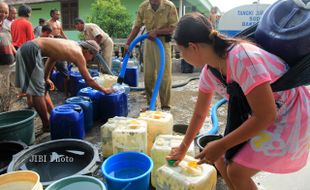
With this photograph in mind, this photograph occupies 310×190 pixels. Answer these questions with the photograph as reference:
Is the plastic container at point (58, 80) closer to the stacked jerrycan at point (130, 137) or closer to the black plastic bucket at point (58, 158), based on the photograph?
the black plastic bucket at point (58, 158)

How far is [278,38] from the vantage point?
1222mm

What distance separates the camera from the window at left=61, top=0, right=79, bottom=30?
14.4m

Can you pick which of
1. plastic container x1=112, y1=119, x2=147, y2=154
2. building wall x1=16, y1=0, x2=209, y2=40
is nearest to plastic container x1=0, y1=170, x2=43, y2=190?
plastic container x1=112, y1=119, x2=147, y2=154

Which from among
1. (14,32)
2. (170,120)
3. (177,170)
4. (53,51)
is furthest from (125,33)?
(177,170)

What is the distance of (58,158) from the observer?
7.93 ft

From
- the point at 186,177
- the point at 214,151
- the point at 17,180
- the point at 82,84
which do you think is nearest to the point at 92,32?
the point at 82,84

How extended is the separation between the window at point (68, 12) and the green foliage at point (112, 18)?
4.19 metres

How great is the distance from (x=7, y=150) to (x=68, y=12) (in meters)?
13.6

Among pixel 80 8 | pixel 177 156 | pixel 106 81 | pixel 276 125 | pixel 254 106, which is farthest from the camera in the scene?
pixel 80 8

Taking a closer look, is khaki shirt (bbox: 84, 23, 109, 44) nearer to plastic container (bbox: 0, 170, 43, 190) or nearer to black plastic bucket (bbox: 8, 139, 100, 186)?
black plastic bucket (bbox: 8, 139, 100, 186)

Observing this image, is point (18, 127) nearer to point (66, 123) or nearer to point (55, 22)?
point (66, 123)

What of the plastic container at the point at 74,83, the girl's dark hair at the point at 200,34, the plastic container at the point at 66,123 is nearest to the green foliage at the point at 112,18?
the plastic container at the point at 74,83

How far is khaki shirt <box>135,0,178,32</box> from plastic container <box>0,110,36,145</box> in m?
2.25

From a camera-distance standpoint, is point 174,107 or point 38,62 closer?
point 38,62
